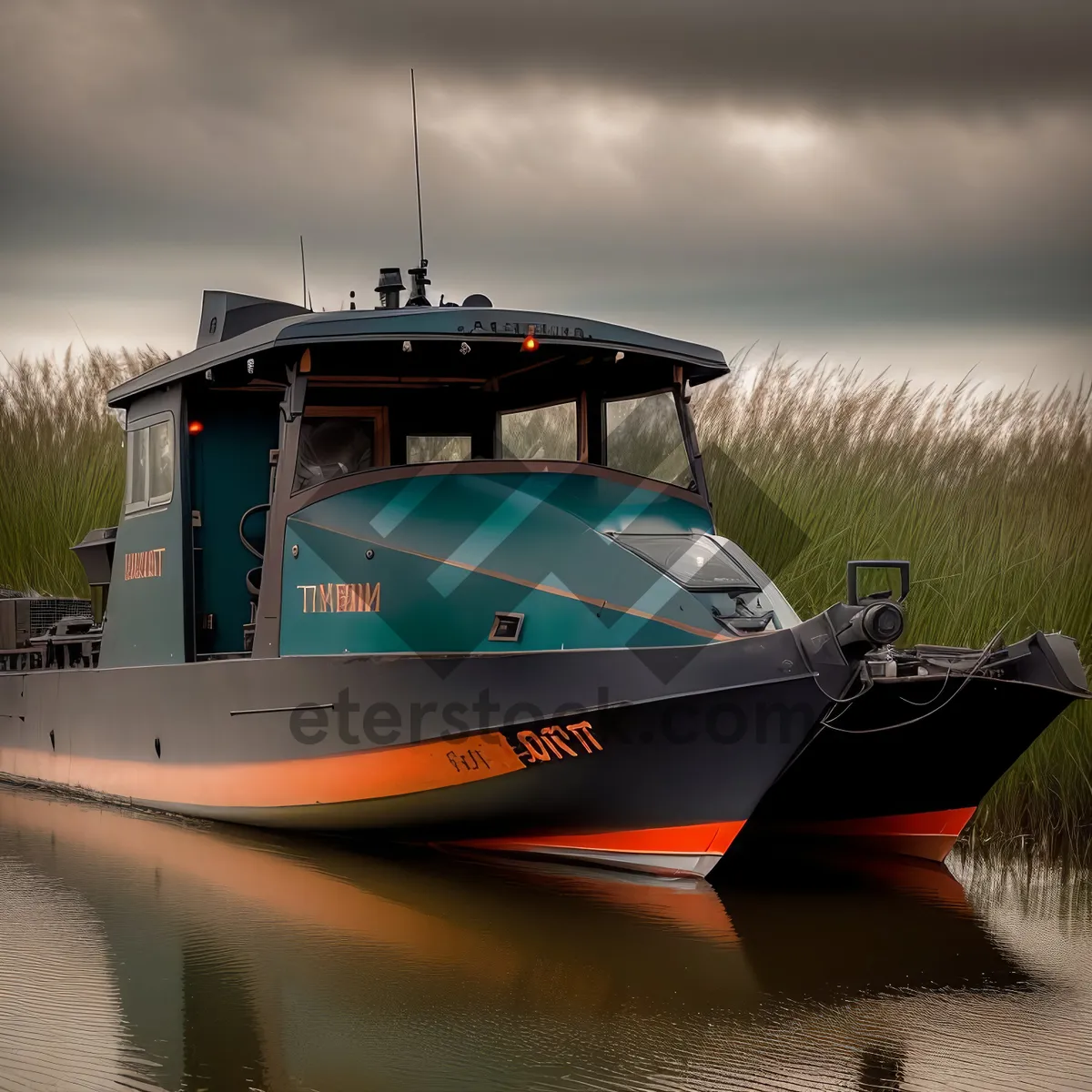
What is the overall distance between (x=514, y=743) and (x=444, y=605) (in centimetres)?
81

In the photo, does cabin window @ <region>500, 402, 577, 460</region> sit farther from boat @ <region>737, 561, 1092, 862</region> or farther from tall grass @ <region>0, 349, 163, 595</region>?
tall grass @ <region>0, 349, 163, 595</region>

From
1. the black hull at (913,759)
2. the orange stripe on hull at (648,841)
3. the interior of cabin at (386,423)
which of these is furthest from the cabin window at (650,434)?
the orange stripe on hull at (648,841)

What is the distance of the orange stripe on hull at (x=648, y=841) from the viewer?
20.8ft

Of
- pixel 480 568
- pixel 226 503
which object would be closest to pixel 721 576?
pixel 480 568

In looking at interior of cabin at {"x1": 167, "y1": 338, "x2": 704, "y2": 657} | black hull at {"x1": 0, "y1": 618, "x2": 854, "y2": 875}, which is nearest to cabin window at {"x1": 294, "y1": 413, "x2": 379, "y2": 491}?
interior of cabin at {"x1": 167, "y1": 338, "x2": 704, "y2": 657}

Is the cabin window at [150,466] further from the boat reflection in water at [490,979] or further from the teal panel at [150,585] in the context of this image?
the boat reflection in water at [490,979]

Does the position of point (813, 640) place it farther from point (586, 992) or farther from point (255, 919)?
point (255, 919)

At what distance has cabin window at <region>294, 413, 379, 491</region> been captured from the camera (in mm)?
8109

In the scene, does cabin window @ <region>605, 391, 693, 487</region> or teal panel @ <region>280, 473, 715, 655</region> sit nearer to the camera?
teal panel @ <region>280, 473, 715, 655</region>

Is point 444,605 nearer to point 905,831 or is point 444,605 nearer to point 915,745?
point 915,745

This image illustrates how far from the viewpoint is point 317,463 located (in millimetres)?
8258

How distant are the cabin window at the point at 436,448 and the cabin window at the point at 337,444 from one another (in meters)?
0.22

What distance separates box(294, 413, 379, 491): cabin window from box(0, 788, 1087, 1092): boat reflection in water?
2149 millimetres

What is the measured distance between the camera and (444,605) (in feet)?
23.1
